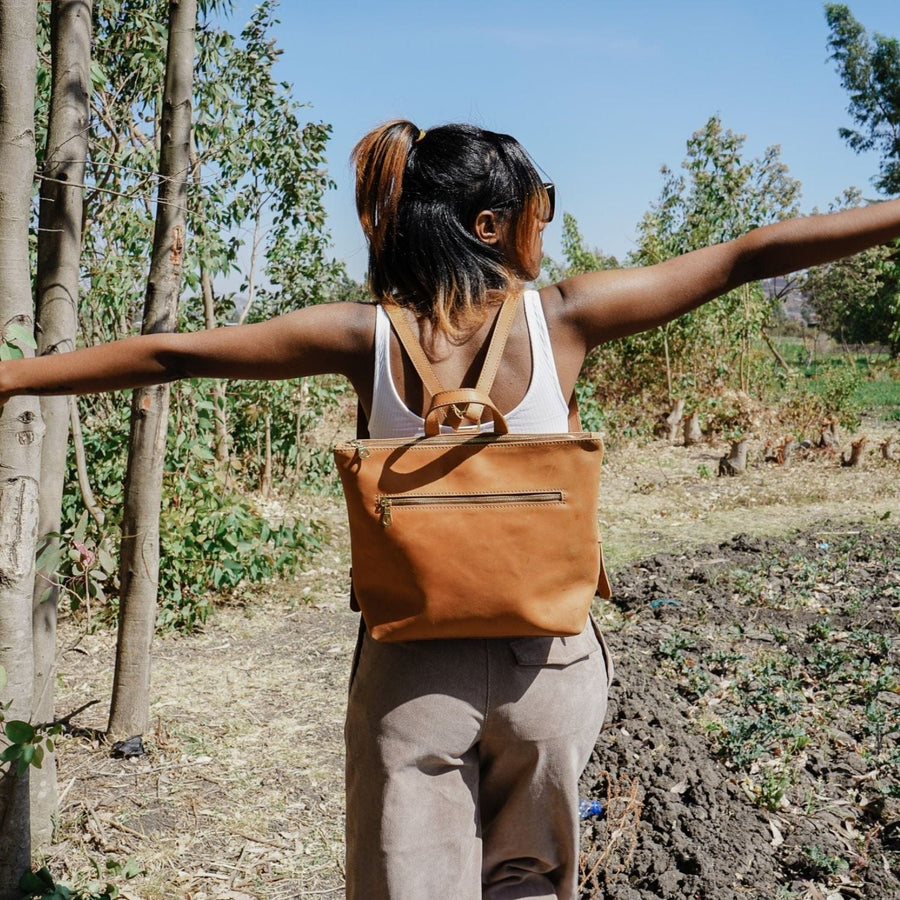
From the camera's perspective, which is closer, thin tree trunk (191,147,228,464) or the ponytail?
the ponytail

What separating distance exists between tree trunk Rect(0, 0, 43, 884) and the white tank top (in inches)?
38.5

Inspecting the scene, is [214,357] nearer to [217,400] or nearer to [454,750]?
[454,750]

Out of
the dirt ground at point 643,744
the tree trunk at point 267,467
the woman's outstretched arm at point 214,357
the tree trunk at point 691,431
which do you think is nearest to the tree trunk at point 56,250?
the dirt ground at point 643,744

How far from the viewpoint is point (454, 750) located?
1438mm

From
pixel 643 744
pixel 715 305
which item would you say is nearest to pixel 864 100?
pixel 715 305

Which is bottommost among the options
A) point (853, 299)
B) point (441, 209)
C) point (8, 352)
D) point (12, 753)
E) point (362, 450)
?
point (12, 753)

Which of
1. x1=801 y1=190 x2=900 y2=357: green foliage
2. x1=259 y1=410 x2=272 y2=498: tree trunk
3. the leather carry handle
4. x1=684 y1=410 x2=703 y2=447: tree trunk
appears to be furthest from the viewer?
x1=801 y1=190 x2=900 y2=357: green foliage

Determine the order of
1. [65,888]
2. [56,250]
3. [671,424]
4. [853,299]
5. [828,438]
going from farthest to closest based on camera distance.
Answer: [853,299] < [671,424] < [828,438] < [56,250] < [65,888]

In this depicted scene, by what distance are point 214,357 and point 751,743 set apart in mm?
2502

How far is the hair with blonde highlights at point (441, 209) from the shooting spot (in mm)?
1457

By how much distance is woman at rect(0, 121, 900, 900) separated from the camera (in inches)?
56.4

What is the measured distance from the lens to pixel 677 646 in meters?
4.27

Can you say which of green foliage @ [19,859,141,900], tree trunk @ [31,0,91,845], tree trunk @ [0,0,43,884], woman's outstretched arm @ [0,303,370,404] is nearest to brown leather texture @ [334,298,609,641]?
woman's outstretched arm @ [0,303,370,404]

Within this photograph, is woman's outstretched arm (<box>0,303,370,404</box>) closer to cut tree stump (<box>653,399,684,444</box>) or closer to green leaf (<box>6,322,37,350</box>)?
green leaf (<box>6,322,37,350</box>)
